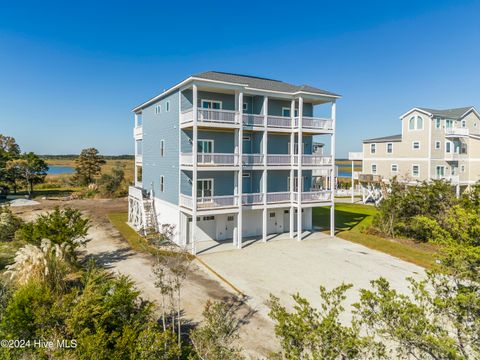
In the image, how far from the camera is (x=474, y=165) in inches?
1465

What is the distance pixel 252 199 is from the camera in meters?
21.1

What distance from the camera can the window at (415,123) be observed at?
3509 cm

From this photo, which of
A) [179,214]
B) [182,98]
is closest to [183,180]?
[179,214]

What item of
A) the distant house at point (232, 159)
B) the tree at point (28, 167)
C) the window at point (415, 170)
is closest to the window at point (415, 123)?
the window at point (415, 170)

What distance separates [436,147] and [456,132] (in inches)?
120

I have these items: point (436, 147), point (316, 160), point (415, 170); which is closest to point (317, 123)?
point (316, 160)

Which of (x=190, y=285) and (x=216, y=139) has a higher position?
(x=216, y=139)

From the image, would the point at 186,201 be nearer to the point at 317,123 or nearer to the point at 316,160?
the point at 316,160

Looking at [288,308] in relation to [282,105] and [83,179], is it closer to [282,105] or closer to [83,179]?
[282,105]

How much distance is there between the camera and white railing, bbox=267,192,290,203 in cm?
2172

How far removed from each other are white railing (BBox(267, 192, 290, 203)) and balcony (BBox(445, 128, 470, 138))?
2536cm

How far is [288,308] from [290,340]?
678 centimetres

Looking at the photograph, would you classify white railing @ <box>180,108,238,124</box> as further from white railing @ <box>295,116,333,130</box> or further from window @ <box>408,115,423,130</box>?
window @ <box>408,115,423,130</box>

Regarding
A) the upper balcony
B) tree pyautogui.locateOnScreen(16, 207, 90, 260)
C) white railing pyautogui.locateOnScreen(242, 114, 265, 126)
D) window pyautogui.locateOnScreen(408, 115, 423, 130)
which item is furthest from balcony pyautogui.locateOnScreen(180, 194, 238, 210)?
window pyautogui.locateOnScreen(408, 115, 423, 130)
